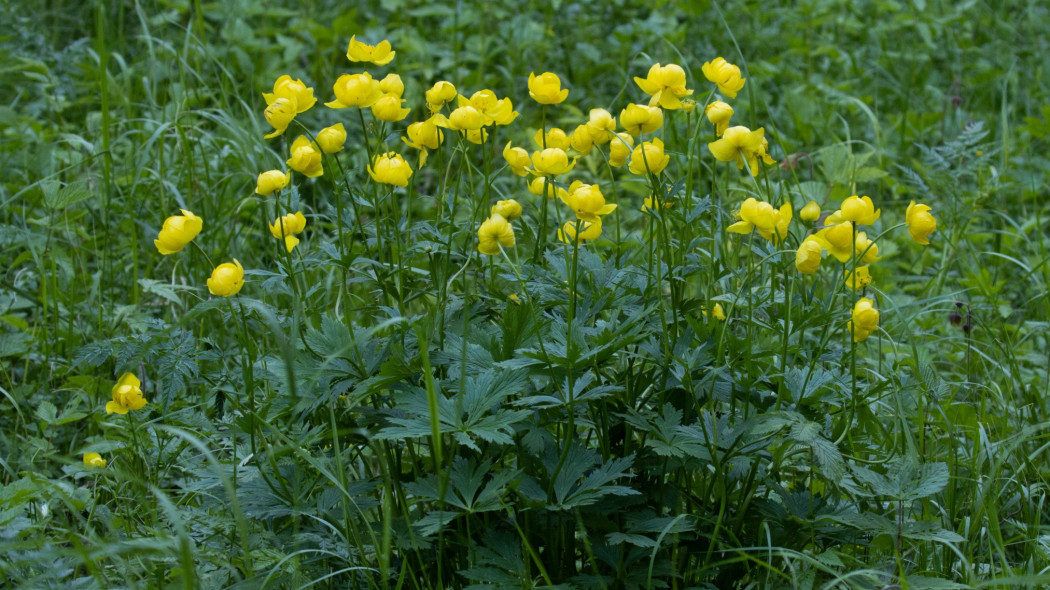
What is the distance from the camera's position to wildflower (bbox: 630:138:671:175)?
52.3 inches

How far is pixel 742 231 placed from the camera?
1.35 metres

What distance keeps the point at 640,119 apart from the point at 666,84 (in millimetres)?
67

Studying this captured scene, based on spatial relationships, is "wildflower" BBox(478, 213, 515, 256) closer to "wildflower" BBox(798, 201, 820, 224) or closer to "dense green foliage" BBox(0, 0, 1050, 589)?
"dense green foliage" BBox(0, 0, 1050, 589)

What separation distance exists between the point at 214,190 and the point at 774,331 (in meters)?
1.81

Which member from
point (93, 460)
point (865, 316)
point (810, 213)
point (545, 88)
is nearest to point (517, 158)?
point (545, 88)

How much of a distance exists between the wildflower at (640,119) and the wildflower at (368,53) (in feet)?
1.26

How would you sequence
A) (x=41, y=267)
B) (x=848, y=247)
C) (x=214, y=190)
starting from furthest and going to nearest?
(x=214, y=190) → (x=41, y=267) → (x=848, y=247)

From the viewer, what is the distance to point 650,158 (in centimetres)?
134

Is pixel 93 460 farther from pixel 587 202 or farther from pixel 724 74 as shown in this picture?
pixel 724 74

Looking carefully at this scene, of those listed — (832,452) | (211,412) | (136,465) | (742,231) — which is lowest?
(136,465)

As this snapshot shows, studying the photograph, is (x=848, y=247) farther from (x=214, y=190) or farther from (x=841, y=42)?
(x=841, y=42)

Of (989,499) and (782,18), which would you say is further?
(782,18)

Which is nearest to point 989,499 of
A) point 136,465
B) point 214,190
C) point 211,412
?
point 211,412

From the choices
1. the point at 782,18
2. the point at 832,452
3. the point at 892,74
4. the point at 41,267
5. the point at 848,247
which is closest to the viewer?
the point at 832,452
